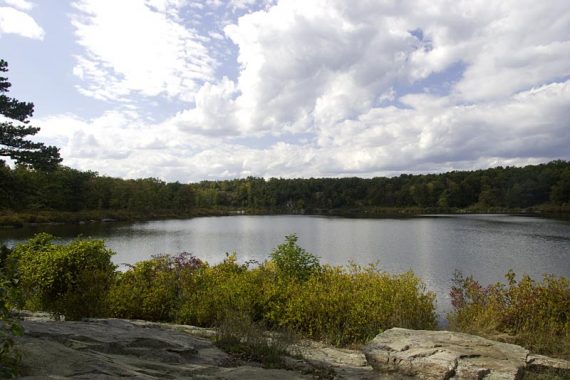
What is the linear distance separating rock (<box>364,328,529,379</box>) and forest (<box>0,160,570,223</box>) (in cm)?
7266

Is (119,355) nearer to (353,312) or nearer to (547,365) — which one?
(353,312)

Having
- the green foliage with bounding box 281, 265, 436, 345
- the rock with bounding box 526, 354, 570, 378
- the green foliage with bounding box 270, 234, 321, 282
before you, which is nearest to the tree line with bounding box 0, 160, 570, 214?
the green foliage with bounding box 270, 234, 321, 282

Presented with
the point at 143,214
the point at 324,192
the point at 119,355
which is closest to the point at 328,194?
the point at 324,192

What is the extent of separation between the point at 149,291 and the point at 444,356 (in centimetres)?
804

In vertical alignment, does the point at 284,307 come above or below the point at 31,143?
below

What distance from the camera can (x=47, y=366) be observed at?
189 inches

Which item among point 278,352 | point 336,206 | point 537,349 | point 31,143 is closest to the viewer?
point 278,352

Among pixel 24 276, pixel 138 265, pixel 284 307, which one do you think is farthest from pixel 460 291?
pixel 24 276

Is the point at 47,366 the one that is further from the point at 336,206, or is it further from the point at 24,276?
the point at 336,206

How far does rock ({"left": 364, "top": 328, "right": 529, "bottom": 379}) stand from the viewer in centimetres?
672

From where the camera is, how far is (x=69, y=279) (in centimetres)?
1198

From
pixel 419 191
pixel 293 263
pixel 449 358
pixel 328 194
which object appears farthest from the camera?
pixel 328 194

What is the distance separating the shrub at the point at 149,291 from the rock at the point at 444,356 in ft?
20.3

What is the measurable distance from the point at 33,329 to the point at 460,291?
10275 millimetres
